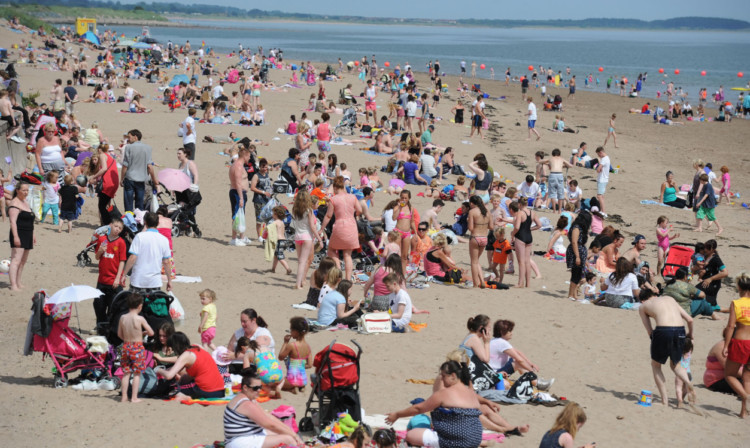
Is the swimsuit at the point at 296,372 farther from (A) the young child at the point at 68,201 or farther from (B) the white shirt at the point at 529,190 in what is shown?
(B) the white shirt at the point at 529,190

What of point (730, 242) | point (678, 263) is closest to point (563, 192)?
point (730, 242)

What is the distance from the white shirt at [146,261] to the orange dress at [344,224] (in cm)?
309

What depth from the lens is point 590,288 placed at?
A: 12828 mm

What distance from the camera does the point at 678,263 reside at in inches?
541

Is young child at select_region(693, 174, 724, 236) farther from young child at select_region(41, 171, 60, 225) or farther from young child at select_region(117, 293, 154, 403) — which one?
young child at select_region(117, 293, 154, 403)

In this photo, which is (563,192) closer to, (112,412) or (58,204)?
(58,204)

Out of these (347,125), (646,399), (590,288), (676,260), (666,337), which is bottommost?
(590,288)

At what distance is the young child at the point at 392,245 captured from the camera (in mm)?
12281

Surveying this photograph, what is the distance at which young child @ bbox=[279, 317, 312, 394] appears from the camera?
839 centimetres

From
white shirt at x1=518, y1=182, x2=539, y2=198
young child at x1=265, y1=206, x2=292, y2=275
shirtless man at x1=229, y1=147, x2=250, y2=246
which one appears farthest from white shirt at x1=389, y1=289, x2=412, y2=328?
white shirt at x1=518, y1=182, x2=539, y2=198

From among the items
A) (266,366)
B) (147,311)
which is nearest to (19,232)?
(147,311)

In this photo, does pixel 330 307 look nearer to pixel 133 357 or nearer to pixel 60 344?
pixel 133 357

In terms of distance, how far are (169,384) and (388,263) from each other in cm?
373

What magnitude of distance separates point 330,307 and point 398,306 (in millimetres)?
875
